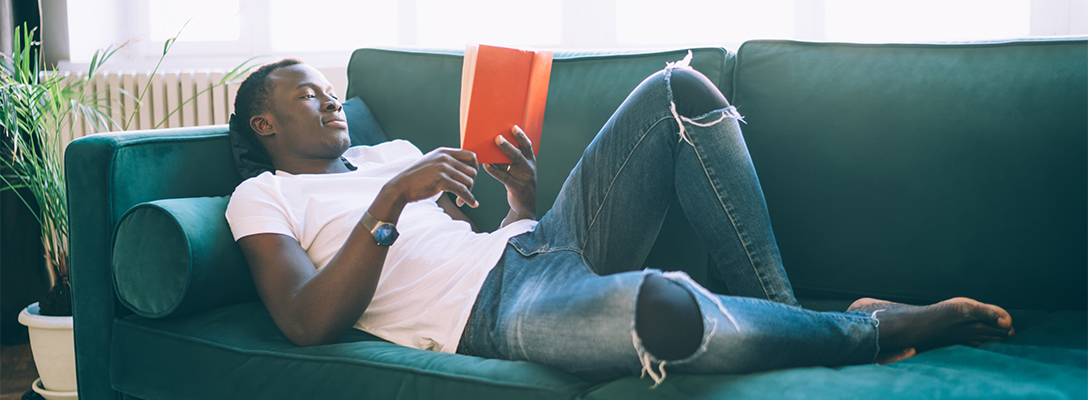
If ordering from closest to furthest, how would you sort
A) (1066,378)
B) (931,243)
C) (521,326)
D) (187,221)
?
(1066,378)
(521,326)
(187,221)
(931,243)

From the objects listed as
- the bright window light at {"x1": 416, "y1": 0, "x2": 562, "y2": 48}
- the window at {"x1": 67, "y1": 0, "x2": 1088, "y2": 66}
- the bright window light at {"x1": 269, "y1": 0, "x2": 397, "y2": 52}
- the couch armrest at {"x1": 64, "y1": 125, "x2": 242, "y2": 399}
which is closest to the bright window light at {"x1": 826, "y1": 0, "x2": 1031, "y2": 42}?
the window at {"x1": 67, "y1": 0, "x2": 1088, "y2": 66}

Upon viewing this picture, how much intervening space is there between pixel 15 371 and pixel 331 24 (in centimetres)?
154

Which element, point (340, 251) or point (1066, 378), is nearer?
point (1066, 378)

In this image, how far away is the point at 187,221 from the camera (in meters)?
1.08

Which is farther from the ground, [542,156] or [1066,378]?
[542,156]

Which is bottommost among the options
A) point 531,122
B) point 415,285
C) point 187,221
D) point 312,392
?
point 312,392

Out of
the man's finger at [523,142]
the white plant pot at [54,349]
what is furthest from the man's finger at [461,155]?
the white plant pot at [54,349]

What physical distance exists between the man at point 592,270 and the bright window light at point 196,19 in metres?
1.80

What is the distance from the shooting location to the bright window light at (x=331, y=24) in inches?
105

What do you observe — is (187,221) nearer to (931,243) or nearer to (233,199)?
(233,199)

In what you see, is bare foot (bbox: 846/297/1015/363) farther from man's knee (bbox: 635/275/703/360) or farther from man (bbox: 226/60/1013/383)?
man's knee (bbox: 635/275/703/360)

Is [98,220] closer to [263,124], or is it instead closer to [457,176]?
[263,124]

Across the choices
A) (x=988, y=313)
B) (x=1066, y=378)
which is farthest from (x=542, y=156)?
(x=1066, y=378)

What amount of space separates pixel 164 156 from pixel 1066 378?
143 cm
